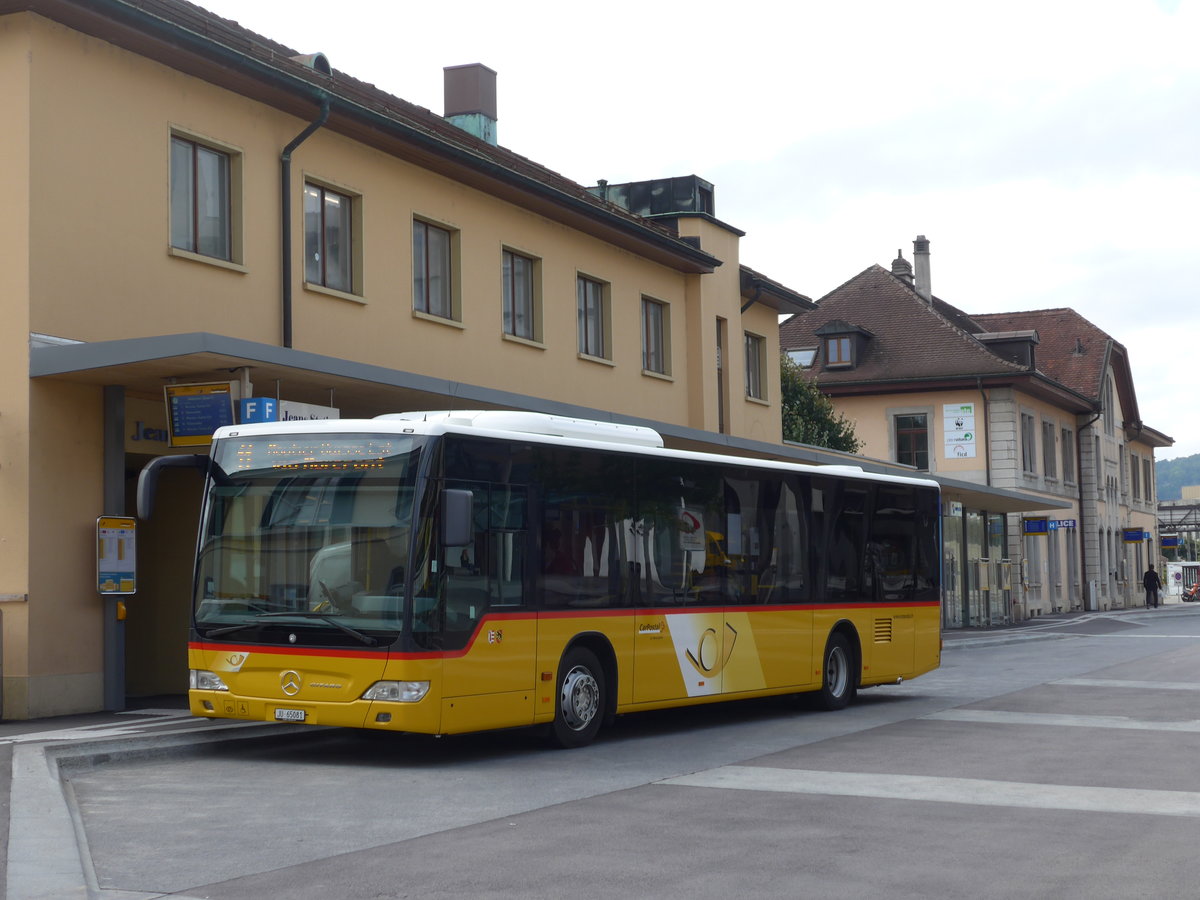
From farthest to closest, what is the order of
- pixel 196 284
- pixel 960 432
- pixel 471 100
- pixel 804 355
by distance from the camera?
pixel 804 355
pixel 960 432
pixel 471 100
pixel 196 284

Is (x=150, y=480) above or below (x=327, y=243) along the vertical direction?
below

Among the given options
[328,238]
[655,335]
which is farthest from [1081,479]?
[328,238]

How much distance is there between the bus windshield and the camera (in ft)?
38.1

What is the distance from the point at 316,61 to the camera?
67.2ft

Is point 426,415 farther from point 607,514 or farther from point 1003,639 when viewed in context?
point 1003,639

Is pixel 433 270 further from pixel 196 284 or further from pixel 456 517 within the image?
pixel 456 517

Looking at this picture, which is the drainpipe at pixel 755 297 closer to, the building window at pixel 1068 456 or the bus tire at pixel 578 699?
the bus tire at pixel 578 699

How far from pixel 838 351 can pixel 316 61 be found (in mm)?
37153

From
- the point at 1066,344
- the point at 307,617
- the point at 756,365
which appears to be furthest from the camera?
the point at 1066,344

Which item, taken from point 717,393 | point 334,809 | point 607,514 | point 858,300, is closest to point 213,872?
point 334,809

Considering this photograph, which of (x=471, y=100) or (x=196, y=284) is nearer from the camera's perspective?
(x=196, y=284)

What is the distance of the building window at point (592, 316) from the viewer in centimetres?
2606

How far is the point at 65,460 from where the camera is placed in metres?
15.2

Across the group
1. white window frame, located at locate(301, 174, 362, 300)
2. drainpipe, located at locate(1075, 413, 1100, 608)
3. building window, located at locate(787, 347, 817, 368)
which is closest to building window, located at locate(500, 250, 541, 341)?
white window frame, located at locate(301, 174, 362, 300)
